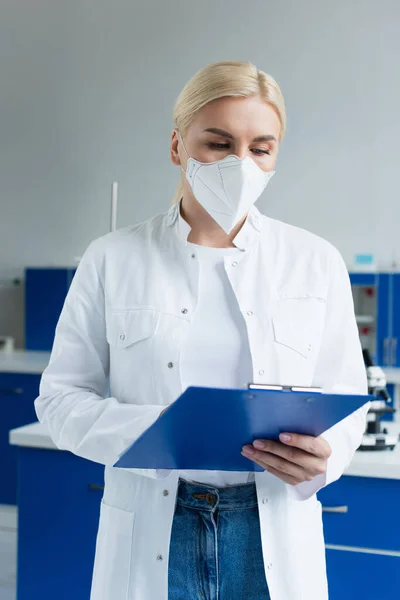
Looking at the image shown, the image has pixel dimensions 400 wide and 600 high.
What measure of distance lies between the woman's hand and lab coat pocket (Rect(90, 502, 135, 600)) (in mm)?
293

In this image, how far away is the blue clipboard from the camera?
0.90m

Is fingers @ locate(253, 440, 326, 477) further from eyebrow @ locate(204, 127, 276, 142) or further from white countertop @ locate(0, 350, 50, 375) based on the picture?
white countertop @ locate(0, 350, 50, 375)

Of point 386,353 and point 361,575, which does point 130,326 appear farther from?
point 386,353

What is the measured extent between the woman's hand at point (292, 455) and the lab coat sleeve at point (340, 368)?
118mm

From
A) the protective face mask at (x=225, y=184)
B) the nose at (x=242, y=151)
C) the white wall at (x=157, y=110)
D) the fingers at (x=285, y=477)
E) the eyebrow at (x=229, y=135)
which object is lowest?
the fingers at (x=285, y=477)

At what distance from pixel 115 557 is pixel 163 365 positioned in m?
0.35

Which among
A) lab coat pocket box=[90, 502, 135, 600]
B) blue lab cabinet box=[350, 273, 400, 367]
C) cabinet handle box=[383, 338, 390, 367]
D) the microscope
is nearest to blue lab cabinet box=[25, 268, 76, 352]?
blue lab cabinet box=[350, 273, 400, 367]

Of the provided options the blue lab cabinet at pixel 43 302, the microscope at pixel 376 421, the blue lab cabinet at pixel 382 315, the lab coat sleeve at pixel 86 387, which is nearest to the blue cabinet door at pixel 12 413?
the blue lab cabinet at pixel 43 302

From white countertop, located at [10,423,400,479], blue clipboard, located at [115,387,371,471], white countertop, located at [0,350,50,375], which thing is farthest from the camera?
white countertop, located at [0,350,50,375]

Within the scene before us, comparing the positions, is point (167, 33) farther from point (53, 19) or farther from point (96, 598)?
point (96, 598)

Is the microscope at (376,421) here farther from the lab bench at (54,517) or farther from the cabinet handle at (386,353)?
the cabinet handle at (386,353)

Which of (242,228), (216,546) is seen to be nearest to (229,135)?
(242,228)

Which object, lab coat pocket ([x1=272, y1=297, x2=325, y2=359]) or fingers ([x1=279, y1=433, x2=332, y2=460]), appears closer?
fingers ([x1=279, y1=433, x2=332, y2=460])

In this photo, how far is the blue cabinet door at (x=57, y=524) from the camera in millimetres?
1993
